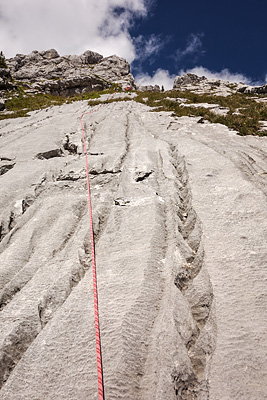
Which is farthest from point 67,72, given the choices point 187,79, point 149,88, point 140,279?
point 140,279

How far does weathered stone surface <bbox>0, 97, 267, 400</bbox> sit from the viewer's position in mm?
3648

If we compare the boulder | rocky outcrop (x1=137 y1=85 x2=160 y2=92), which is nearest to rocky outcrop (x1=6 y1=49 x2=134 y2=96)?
rocky outcrop (x1=137 y1=85 x2=160 y2=92)

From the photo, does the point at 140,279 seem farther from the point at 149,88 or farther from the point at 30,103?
the point at 149,88

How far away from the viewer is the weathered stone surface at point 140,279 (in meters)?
3.65

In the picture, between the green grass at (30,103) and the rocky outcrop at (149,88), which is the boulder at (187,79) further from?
the green grass at (30,103)

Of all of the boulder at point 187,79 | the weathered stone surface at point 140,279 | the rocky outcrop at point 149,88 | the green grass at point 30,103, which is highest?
the boulder at point 187,79

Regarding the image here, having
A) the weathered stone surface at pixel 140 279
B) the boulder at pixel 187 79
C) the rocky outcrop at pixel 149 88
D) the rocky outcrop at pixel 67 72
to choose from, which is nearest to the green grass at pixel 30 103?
the rocky outcrop at pixel 67 72

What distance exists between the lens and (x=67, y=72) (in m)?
77.1

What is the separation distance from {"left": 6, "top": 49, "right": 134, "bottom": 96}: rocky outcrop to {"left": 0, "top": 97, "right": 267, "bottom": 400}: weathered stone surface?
215ft

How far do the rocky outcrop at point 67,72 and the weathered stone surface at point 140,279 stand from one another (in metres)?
65.7

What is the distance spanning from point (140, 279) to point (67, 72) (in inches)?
3523

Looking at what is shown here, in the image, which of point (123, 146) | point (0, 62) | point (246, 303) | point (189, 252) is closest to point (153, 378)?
point (246, 303)

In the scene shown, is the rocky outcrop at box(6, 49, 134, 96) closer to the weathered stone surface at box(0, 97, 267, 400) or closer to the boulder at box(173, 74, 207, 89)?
the boulder at box(173, 74, 207, 89)

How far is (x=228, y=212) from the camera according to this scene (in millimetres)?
7387
